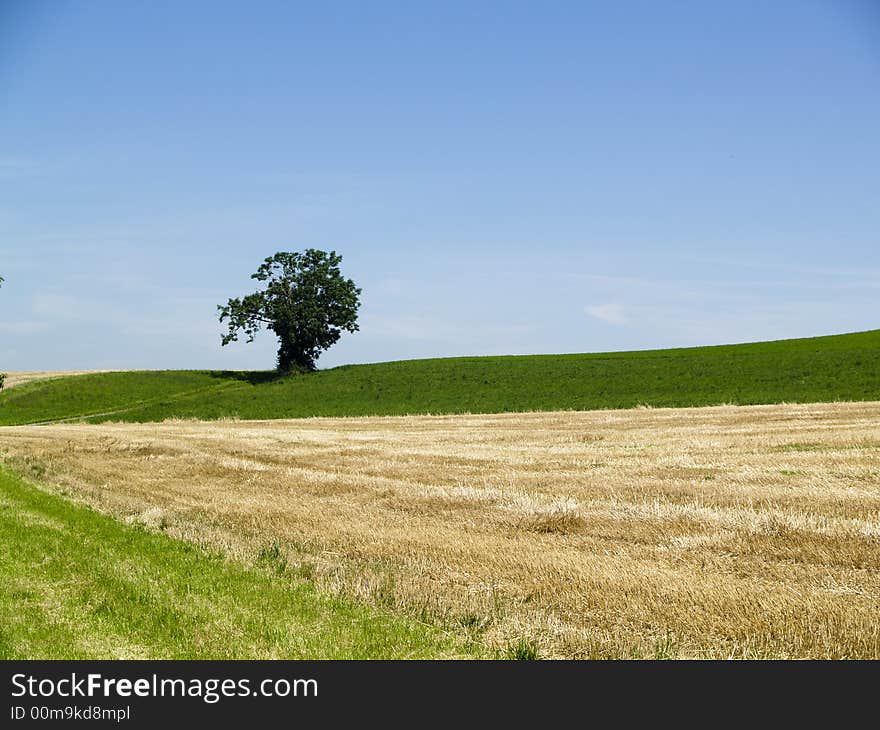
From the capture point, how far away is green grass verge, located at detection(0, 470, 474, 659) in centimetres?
727

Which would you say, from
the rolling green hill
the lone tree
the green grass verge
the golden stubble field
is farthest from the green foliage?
the lone tree

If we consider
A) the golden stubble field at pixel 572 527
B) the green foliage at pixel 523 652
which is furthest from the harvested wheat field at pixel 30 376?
the green foliage at pixel 523 652

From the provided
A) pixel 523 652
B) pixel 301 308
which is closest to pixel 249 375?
pixel 301 308

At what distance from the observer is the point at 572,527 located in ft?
39.1

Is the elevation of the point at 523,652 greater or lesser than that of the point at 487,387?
lesser

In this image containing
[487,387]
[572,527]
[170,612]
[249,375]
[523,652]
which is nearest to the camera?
[523,652]

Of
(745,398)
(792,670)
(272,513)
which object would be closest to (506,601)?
(792,670)

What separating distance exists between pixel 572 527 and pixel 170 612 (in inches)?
229

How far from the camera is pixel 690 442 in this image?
22.6 m

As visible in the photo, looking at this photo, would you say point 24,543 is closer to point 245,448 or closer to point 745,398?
point 245,448

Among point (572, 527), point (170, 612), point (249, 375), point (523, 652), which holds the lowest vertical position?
point (523, 652)

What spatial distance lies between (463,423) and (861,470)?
2389 centimetres

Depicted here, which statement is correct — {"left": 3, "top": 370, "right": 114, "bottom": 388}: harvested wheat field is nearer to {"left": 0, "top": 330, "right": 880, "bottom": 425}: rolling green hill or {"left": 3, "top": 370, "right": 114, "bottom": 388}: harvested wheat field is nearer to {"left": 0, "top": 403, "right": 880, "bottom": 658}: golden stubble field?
{"left": 0, "top": 330, "right": 880, "bottom": 425}: rolling green hill

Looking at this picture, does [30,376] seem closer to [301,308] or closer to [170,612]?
[301,308]
